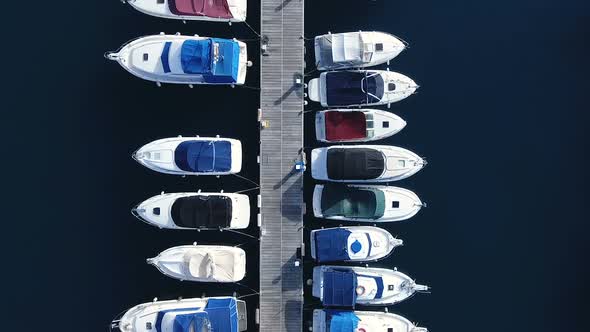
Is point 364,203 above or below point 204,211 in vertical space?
above

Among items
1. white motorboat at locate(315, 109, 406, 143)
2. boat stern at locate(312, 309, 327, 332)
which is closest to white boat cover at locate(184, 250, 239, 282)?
boat stern at locate(312, 309, 327, 332)

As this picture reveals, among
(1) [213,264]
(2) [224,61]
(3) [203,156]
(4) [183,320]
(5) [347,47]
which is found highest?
(5) [347,47]

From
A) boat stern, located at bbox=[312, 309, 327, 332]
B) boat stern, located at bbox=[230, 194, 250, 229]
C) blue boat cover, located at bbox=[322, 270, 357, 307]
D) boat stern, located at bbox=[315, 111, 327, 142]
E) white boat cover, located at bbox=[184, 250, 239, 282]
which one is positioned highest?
boat stern, located at bbox=[315, 111, 327, 142]

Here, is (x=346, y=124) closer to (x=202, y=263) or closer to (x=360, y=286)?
(x=360, y=286)

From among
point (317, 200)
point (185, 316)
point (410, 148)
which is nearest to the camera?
point (185, 316)

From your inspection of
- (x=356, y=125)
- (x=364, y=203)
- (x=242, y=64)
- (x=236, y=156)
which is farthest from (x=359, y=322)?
(x=242, y=64)

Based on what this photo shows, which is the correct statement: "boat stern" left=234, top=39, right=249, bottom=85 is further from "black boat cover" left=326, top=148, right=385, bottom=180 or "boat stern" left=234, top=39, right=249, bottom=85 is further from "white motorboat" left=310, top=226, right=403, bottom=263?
"white motorboat" left=310, top=226, right=403, bottom=263

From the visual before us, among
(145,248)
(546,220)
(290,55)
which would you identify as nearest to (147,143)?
(145,248)

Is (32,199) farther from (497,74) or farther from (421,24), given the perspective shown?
(497,74)
